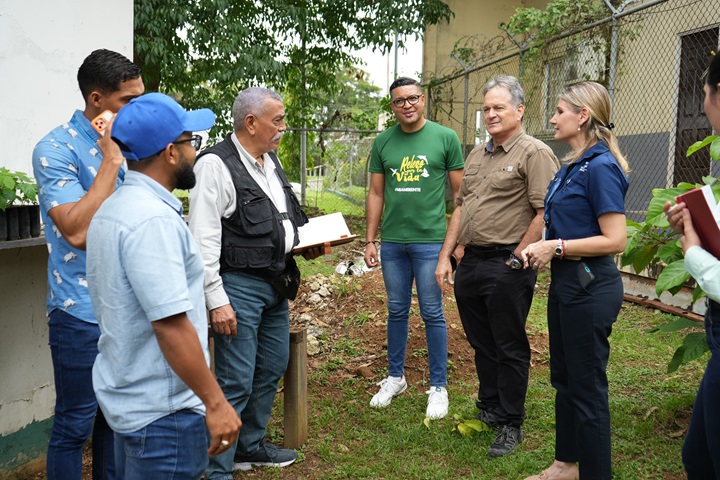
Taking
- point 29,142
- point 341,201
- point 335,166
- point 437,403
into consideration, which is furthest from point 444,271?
point 341,201

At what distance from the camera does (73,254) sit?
293 cm

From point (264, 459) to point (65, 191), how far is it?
2.10 metres

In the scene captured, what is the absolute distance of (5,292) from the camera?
3.82 metres

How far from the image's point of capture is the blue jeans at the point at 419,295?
190 inches

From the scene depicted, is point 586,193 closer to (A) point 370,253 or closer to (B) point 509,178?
(B) point 509,178

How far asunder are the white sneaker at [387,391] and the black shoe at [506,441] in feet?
3.43

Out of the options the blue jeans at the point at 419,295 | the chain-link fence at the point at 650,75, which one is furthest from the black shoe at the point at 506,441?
the chain-link fence at the point at 650,75

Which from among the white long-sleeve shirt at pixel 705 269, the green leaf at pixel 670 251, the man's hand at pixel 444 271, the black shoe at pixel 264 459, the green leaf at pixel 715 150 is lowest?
the black shoe at pixel 264 459

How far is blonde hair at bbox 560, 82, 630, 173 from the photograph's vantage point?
3.34 m

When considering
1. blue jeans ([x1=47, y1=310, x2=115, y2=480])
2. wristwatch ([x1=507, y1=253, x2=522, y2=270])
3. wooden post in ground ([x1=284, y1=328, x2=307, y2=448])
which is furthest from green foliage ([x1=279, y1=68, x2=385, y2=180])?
blue jeans ([x1=47, y1=310, x2=115, y2=480])

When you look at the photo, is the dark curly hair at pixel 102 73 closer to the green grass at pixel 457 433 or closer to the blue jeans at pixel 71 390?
the blue jeans at pixel 71 390

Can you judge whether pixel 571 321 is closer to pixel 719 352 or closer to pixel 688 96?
pixel 719 352

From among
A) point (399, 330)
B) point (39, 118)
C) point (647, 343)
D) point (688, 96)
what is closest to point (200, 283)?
point (39, 118)

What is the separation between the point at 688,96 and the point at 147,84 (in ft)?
25.7
